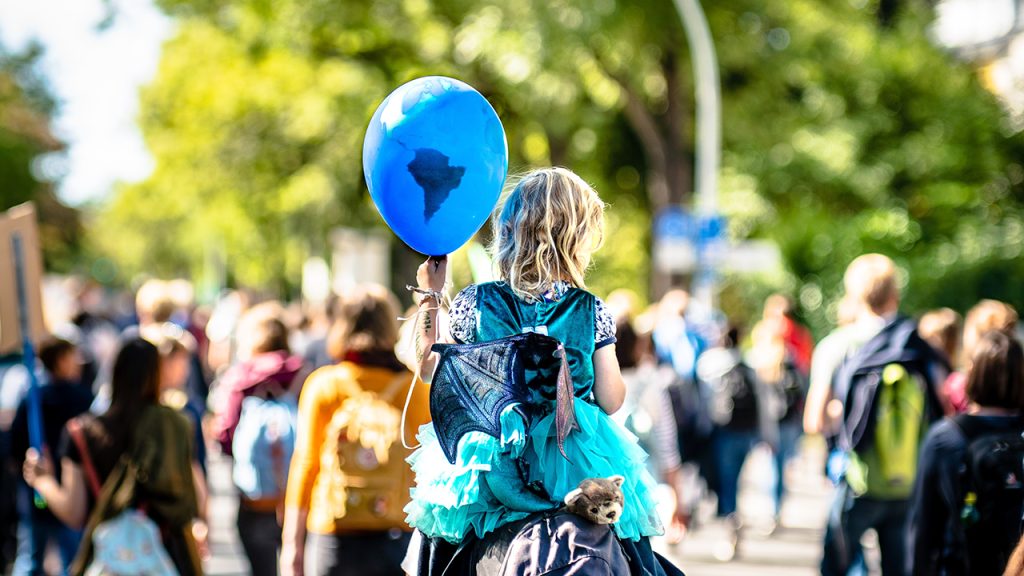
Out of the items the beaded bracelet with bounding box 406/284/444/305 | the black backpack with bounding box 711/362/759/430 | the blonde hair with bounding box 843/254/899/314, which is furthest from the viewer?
the black backpack with bounding box 711/362/759/430

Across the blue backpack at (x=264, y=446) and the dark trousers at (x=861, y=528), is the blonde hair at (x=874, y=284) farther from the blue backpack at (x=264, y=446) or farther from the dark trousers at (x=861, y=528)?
the blue backpack at (x=264, y=446)

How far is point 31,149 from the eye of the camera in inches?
2072

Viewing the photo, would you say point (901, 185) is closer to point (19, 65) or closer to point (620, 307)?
point (620, 307)

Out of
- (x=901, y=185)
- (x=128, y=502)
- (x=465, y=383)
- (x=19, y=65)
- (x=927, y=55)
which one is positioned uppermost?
(x=19, y=65)

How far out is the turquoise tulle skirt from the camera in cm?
367

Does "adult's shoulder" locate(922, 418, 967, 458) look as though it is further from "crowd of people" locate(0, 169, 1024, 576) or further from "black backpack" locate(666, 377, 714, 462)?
"black backpack" locate(666, 377, 714, 462)

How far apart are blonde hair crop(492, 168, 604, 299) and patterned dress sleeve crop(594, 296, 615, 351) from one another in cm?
8

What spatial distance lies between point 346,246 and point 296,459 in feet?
61.5

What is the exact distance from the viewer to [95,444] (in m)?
5.59

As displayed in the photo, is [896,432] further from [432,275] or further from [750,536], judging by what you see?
[750,536]

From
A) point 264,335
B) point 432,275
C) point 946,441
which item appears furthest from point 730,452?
point 432,275

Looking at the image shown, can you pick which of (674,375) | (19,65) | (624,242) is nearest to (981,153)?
(624,242)

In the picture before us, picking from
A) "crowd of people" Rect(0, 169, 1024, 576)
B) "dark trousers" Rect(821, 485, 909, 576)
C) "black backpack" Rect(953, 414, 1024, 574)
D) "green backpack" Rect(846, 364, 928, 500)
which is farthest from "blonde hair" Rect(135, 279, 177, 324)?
"black backpack" Rect(953, 414, 1024, 574)

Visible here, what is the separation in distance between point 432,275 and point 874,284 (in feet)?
12.7
